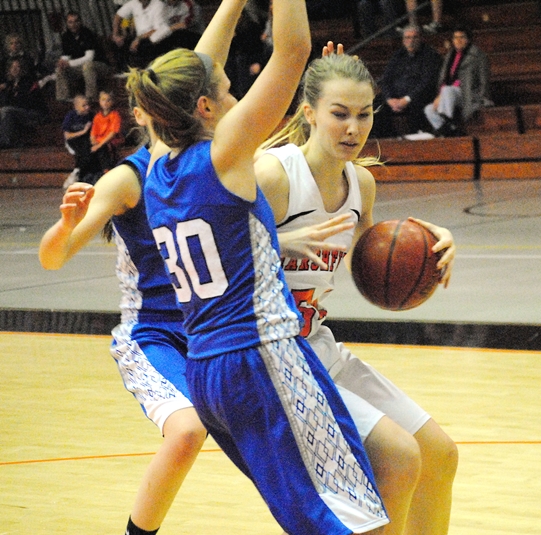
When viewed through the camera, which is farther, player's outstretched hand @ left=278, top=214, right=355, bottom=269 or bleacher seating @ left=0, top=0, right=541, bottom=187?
bleacher seating @ left=0, top=0, right=541, bottom=187

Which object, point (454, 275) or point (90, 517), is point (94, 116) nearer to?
point (454, 275)

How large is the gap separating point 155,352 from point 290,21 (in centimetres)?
113

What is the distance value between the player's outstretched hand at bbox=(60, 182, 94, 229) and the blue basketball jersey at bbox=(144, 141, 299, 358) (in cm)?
47

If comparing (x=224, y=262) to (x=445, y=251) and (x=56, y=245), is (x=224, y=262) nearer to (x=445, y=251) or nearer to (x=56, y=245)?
(x=56, y=245)

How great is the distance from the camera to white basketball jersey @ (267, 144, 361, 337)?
271 cm

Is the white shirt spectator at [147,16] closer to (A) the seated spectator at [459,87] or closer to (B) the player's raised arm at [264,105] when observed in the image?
(A) the seated spectator at [459,87]

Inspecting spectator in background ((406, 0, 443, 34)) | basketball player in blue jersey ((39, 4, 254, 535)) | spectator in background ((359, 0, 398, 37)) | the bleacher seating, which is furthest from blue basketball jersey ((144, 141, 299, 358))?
spectator in background ((359, 0, 398, 37))

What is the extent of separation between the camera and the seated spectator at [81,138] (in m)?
14.1

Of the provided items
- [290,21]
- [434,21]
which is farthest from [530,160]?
[290,21]

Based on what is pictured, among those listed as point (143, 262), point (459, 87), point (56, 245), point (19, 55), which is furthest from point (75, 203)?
point (19, 55)

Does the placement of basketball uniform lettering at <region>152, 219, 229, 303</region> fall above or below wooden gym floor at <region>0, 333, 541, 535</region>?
above

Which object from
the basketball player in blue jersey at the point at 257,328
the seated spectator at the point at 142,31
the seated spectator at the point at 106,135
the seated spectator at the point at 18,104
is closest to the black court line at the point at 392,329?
the basketball player in blue jersey at the point at 257,328

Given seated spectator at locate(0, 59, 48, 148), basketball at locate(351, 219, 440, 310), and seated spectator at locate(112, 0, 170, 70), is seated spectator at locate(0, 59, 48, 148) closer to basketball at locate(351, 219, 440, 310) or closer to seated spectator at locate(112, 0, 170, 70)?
seated spectator at locate(112, 0, 170, 70)

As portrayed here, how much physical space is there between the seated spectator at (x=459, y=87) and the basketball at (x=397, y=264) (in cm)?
1039
